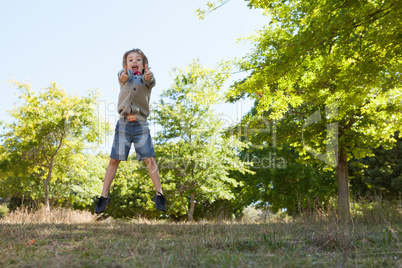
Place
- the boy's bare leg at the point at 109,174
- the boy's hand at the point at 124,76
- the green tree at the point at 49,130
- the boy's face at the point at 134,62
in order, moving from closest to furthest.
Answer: the boy's hand at the point at 124,76 → the boy's bare leg at the point at 109,174 → the boy's face at the point at 134,62 → the green tree at the point at 49,130

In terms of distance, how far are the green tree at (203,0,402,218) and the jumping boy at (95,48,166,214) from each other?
3508 mm

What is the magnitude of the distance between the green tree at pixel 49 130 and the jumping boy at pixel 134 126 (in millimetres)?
13183

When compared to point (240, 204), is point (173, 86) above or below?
above

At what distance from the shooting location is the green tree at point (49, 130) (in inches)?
638

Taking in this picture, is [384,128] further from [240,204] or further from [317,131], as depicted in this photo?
[240,204]

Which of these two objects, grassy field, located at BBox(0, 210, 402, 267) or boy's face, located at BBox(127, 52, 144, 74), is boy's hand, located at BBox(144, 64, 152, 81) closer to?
boy's face, located at BBox(127, 52, 144, 74)

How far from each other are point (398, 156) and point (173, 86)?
634 inches

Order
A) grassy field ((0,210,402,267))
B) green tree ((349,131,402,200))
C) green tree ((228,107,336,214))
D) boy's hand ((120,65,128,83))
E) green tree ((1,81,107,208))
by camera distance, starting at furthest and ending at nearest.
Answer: green tree ((349,131,402,200)) → green tree ((228,107,336,214)) → green tree ((1,81,107,208)) → boy's hand ((120,65,128,83)) → grassy field ((0,210,402,267))

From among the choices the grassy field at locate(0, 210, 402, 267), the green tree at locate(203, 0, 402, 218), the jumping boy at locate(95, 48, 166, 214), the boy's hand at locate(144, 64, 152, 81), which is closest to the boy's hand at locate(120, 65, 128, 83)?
the jumping boy at locate(95, 48, 166, 214)

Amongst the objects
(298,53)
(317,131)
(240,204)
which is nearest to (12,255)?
(298,53)

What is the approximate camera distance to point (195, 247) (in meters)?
2.46

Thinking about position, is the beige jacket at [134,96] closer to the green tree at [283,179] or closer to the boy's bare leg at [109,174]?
the boy's bare leg at [109,174]

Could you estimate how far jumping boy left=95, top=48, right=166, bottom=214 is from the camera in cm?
402

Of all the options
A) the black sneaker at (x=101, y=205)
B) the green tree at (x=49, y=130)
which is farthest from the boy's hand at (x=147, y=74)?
the green tree at (x=49, y=130)
